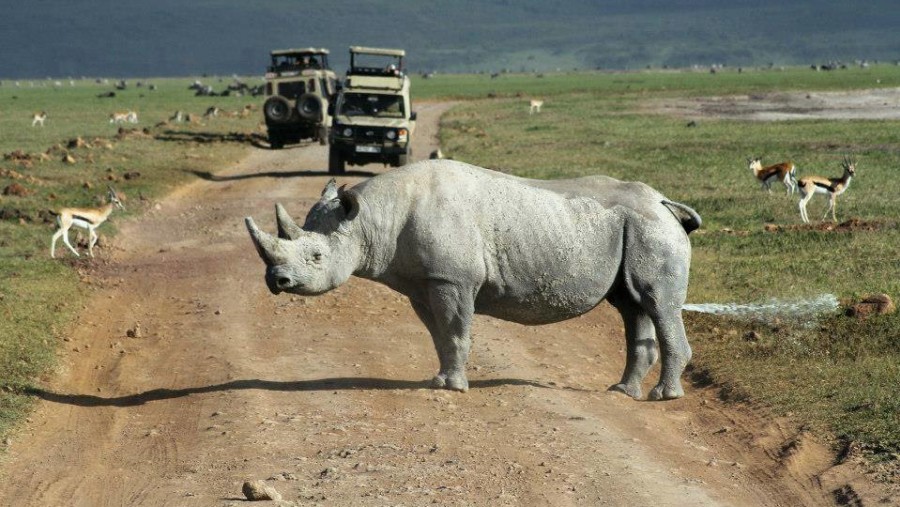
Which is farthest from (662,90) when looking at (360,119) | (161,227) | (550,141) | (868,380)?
(868,380)

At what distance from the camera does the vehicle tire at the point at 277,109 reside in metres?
37.1

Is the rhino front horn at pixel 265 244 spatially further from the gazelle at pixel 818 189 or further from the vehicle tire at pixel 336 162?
the vehicle tire at pixel 336 162

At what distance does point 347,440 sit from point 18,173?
1980 cm

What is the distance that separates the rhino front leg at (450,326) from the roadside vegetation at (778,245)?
91.6 inches

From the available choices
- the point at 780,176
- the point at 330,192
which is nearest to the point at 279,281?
the point at 330,192

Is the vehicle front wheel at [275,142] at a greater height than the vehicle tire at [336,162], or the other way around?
the vehicle tire at [336,162]

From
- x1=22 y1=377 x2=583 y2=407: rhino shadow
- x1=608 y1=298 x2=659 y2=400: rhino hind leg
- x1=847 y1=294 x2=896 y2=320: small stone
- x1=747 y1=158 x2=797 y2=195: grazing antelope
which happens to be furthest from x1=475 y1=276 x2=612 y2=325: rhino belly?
x1=747 y1=158 x2=797 y2=195: grazing antelope

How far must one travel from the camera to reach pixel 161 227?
22.5 meters

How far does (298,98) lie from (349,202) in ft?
88.3

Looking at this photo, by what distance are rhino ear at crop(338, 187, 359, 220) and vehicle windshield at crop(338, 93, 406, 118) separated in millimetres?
19180

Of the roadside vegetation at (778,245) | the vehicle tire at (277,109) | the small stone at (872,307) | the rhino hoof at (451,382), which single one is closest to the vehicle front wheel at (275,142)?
the vehicle tire at (277,109)

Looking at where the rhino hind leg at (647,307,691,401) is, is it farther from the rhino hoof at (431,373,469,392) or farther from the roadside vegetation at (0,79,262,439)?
the roadside vegetation at (0,79,262,439)

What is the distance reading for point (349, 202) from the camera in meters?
11.0

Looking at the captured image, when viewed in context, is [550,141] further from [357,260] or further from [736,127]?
[357,260]
